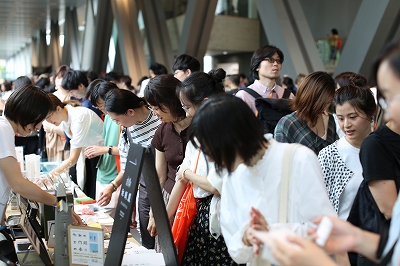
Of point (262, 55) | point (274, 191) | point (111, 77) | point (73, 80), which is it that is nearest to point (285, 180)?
point (274, 191)

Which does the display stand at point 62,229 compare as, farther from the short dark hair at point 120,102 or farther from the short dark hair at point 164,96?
the short dark hair at point 120,102

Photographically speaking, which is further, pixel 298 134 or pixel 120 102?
pixel 120 102

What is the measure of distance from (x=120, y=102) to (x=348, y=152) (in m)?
1.46

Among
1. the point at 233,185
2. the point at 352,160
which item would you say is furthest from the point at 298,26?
the point at 233,185

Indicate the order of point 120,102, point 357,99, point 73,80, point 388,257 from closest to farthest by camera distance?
point 388,257 → point 357,99 → point 120,102 → point 73,80

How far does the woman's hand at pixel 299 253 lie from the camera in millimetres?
1176

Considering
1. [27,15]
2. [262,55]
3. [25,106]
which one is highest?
[27,15]

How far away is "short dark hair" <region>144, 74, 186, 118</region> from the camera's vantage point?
2.74m

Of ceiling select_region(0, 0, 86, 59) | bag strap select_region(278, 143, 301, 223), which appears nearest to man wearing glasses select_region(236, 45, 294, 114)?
bag strap select_region(278, 143, 301, 223)

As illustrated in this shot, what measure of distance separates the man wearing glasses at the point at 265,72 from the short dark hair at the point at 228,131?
2394 millimetres

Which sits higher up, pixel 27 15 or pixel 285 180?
pixel 27 15

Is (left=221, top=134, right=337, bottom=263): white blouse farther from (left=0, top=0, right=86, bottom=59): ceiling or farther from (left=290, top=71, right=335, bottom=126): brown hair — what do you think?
(left=0, top=0, right=86, bottom=59): ceiling

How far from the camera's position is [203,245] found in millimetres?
2434

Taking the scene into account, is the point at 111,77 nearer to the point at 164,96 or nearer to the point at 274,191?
the point at 164,96
